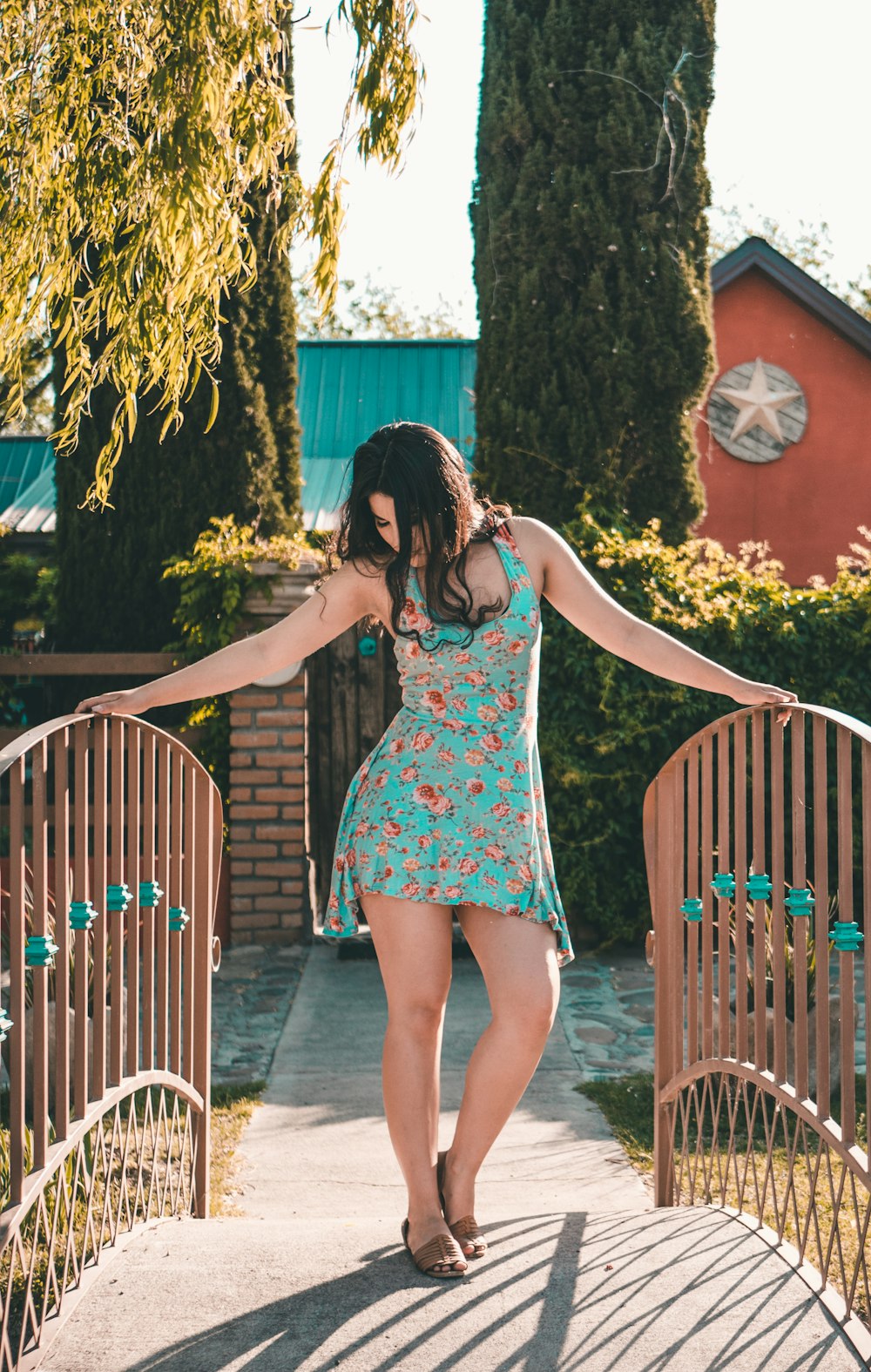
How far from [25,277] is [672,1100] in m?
2.85

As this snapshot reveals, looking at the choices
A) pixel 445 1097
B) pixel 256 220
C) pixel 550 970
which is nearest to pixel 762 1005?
pixel 550 970

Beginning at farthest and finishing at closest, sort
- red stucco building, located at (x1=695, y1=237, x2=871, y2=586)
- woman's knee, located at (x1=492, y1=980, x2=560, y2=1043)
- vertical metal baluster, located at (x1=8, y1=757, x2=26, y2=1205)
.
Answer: red stucco building, located at (x1=695, y1=237, x2=871, y2=586) < woman's knee, located at (x1=492, y1=980, x2=560, y2=1043) < vertical metal baluster, located at (x1=8, y1=757, x2=26, y2=1205)

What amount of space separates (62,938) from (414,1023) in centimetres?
73

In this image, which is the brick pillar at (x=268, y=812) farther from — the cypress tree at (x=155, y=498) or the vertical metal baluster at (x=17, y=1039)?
the vertical metal baluster at (x=17, y=1039)

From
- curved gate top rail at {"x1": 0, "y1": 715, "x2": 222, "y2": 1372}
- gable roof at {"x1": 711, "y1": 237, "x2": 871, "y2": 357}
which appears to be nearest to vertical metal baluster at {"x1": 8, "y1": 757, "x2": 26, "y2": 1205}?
curved gate top rail at {"x1": 0, "y1": 715, "x2": 222, "y2": 1372}

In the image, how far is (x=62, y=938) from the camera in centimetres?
232

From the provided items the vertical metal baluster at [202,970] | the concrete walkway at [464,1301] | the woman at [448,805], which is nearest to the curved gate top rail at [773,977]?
the concrete walkway at [464,1301]

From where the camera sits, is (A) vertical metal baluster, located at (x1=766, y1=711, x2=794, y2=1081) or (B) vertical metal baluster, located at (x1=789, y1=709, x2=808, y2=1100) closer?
(B) vertical metal baluster, located at (x1=789, y1=709, x2=808, y2=1100)

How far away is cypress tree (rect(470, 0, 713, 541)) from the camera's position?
7.79 metres

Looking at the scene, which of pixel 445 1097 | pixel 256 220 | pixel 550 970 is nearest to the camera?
pixel 550 970

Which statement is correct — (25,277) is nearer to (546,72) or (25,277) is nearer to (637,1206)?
(637,1206)

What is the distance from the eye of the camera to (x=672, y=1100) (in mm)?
3307

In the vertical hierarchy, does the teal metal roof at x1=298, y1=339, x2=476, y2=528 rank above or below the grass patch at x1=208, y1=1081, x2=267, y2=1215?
above

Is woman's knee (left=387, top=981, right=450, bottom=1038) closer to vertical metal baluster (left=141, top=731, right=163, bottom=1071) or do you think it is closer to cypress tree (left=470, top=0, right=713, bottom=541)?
vertical metal baluster (left=141, top=731, right=163, bottom=1071)
